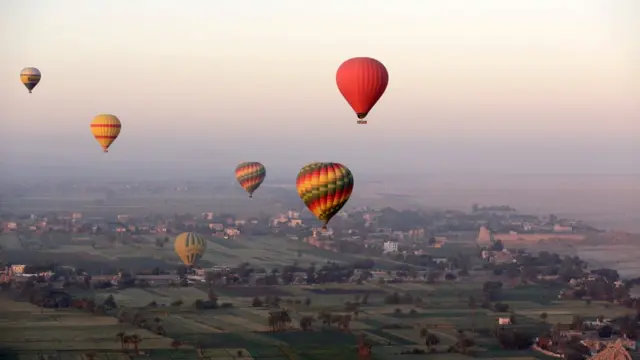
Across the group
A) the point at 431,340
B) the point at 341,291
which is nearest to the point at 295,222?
the point at 341,291

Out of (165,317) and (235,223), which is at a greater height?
(235,223)

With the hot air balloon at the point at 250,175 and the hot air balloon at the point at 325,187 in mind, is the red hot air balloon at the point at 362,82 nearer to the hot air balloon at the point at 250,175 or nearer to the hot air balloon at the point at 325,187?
the hot air balloon at the point at 325,187

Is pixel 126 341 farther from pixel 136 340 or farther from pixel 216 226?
pixel 216 226

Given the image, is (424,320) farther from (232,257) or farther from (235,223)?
(235,223)

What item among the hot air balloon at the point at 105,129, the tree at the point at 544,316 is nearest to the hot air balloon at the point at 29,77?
the hot air balloon at the point at 105,129

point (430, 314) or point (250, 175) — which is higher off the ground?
point (250, 175)

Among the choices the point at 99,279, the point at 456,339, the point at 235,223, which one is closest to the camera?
the point at 456,339

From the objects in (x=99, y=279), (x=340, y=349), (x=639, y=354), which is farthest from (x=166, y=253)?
(x=639, y=354)
